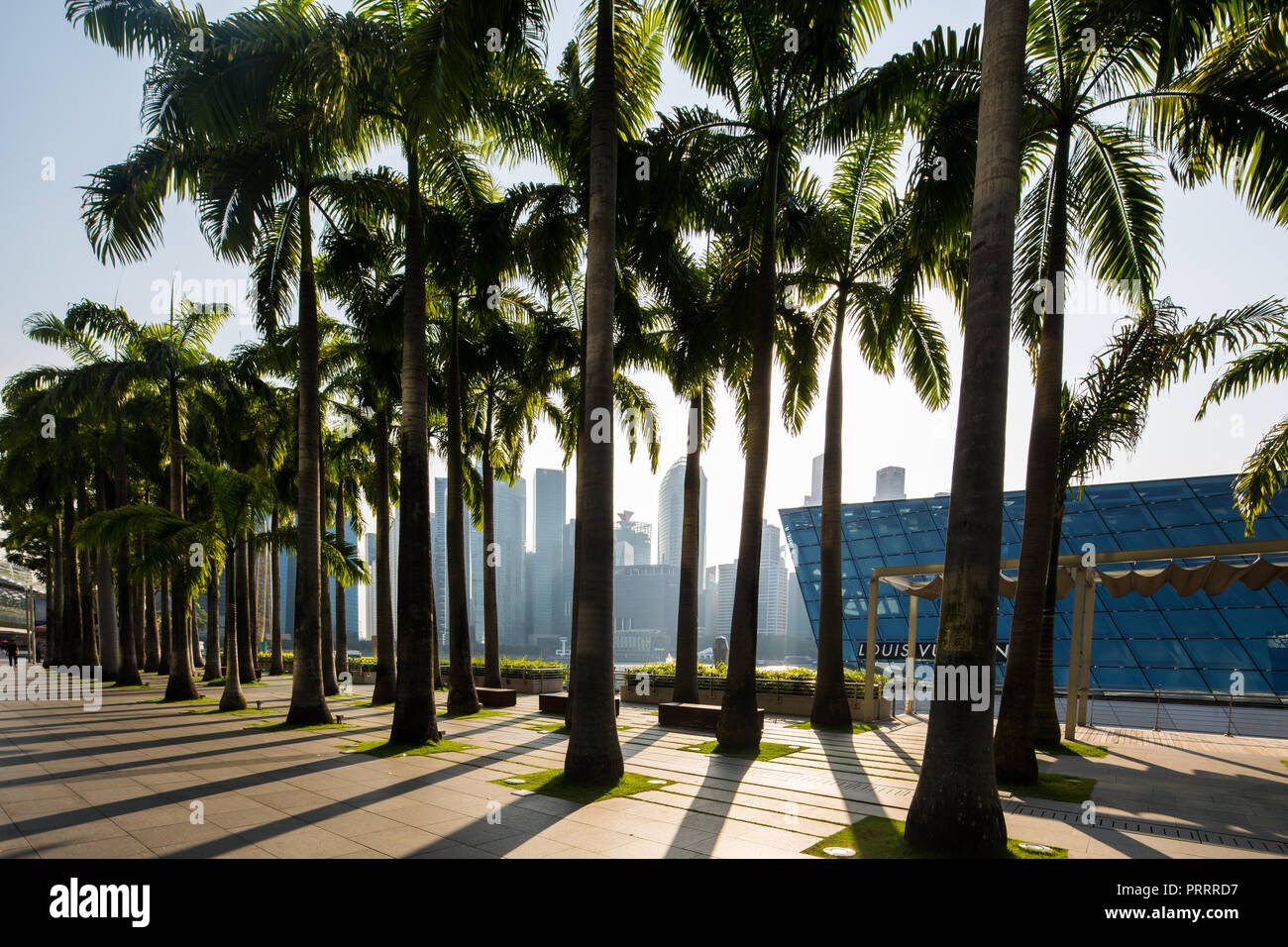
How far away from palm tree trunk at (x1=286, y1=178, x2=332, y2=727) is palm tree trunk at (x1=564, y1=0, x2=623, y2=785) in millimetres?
9082

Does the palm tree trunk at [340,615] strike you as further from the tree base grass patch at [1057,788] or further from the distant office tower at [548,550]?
the distant office tower at [548,550]

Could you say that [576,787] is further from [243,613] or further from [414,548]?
[243,613]

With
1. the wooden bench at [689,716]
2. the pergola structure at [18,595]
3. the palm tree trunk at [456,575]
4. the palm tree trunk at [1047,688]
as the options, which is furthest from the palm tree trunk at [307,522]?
the pergola structure at [18,595]

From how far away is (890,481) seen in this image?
81938 millimetres

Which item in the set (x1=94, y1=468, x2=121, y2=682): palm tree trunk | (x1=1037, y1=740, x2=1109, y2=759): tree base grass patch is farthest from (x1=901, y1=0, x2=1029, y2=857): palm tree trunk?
(x1=94, y1=468, x2=121, y2=682): palm tree trunk

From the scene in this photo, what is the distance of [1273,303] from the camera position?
13.5m

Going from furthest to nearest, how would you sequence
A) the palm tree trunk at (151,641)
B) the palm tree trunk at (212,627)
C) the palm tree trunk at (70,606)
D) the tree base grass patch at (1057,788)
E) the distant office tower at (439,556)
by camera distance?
1. the distant office tower at (439,556)
2. the palm tree trunk at (151,641)
3. the palm tree trunk at (70,606)
4. the palm tree trunk at (212,627)
5. the tree base grass patch at (1057,788)

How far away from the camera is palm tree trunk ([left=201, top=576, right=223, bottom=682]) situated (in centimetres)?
2281

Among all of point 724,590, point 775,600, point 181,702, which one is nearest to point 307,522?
point 181,702

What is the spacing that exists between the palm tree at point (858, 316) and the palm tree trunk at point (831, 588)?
0.08 feet

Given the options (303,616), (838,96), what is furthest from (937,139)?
(303,616)

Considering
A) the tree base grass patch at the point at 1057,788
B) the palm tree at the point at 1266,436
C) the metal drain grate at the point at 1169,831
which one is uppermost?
the palm tree at the point at 1266,436

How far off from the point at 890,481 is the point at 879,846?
7905 cm

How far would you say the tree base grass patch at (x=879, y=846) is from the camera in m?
6.71
